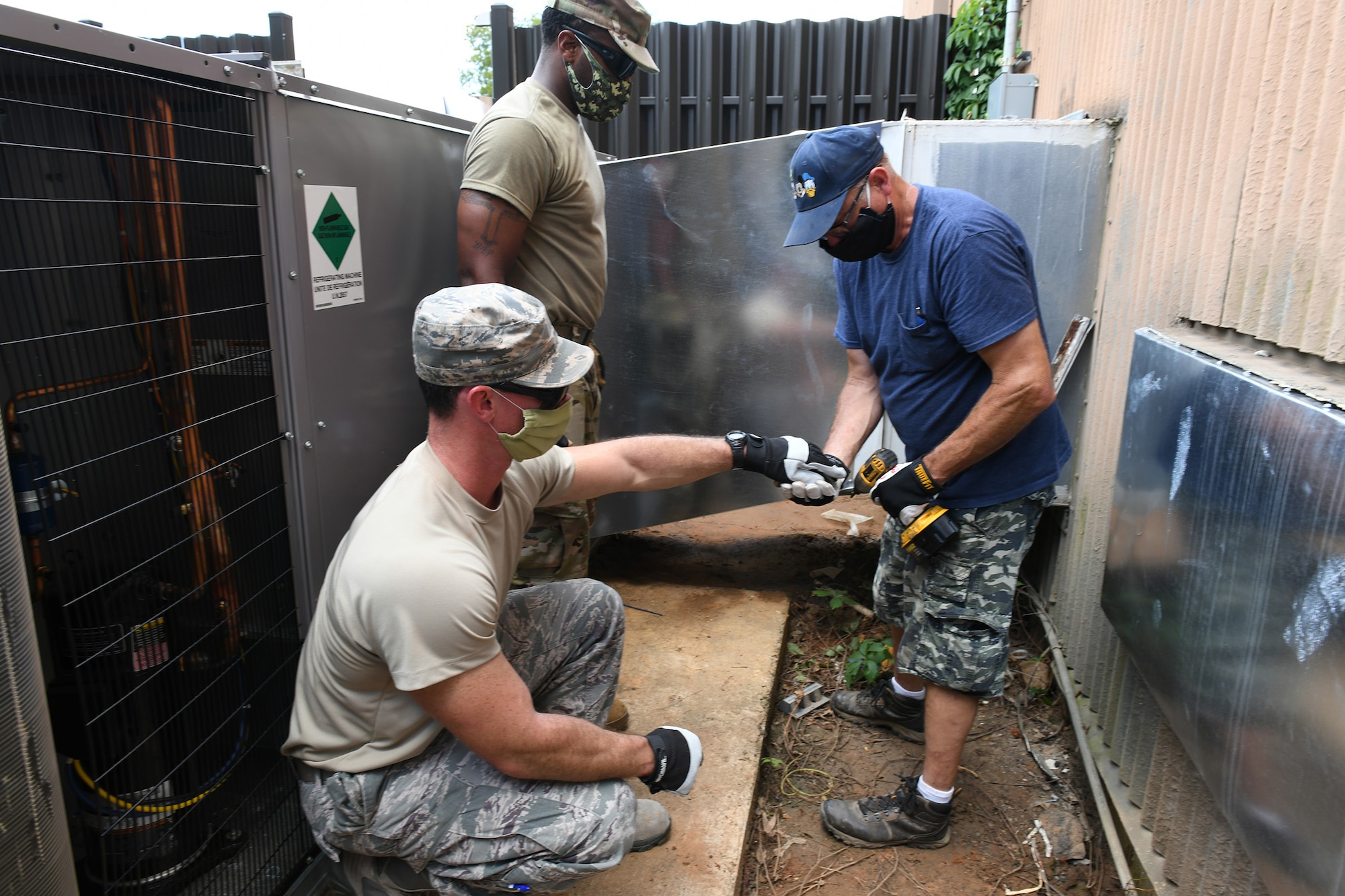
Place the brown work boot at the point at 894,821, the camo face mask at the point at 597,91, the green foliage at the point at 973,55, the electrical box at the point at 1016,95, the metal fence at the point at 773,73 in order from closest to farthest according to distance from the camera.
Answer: the brown work boot at the point at 894,821 → the camo face mask at the point at 597,91 → the electrical box at the point at 1016,95 → the green foliage at the point at 973,55 → the metal fence at the point at 773,73

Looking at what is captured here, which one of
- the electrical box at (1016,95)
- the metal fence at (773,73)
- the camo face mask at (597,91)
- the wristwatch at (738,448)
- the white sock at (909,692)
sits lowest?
the white sock at (909,692)

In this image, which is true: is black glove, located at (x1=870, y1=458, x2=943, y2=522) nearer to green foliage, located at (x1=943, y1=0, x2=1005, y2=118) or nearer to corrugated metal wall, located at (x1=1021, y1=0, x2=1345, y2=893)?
corrugated metal wall, located at (x1=1021, y1=0, x2=1345, y2=893)

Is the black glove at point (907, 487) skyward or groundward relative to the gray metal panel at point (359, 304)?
groundward

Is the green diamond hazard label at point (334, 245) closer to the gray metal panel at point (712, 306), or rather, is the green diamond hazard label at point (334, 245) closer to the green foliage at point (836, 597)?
the gray metal panel at point (712, 306)

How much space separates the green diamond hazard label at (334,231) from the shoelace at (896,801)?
206cm

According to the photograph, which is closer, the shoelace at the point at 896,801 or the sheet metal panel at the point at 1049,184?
the shoelace at the point at 896,801

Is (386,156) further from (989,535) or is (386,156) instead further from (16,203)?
(989,535)

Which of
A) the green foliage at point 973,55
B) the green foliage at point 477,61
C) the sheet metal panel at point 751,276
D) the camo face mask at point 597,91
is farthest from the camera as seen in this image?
the green foliage at point 477,61

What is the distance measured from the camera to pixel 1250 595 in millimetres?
1518

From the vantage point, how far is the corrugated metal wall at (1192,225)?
60.5 inches

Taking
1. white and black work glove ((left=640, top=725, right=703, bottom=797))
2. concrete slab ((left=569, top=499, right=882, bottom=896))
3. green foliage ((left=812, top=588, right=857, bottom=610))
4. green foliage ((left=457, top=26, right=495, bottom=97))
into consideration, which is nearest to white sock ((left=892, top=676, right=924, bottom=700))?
concrete slab ((left=569, top=499, right=882, bottom=896))

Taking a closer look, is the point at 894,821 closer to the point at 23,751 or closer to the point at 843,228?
the point at 843,228

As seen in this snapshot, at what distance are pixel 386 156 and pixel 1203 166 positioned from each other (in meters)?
2.02

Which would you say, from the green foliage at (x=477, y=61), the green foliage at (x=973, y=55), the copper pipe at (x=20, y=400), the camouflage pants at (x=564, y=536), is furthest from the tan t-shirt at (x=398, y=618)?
the green foliage at (x=477, y=61)
